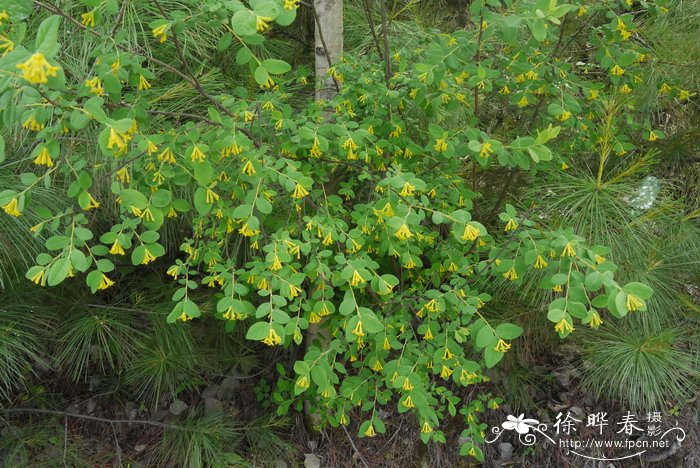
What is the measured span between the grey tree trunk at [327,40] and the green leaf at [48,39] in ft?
2.72

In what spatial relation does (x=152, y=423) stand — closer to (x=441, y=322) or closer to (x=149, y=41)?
(x=441, y=322)

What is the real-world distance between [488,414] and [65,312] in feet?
4.33

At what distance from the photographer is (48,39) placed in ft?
1.87

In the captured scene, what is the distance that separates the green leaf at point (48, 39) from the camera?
1.86ft

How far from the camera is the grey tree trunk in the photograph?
1390 mm

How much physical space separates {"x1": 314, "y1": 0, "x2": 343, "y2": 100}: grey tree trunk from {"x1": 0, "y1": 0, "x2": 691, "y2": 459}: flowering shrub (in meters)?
0.07

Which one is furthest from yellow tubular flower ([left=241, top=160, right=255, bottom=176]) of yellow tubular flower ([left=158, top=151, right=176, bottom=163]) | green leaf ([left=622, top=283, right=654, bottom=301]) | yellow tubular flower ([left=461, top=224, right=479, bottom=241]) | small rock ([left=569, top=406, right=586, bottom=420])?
small rock ([left=569, top=406, right=586, bottom=420])

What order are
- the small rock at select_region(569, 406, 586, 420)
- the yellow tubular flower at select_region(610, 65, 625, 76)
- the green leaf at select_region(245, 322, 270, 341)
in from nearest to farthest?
1. the green leaf at select_region(245, 322, 270, 341)
2. the yellow tubular flower at select_region(610, 65, 625, 76)
3. the small rock at select_region(569, 406, 586, 420)

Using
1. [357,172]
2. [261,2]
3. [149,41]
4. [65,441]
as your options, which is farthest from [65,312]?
[261,2]

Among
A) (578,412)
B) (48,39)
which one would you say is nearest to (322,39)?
(48,39)

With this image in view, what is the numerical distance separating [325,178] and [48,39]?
786mm

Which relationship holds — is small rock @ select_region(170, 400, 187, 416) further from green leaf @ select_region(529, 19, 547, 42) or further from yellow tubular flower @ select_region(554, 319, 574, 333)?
green leaf @ select_region(529, 19, 547, 42)

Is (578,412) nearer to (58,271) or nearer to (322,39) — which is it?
(322,39)

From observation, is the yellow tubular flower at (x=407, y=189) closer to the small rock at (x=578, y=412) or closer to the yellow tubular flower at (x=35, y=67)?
the yellow tubular flower at (x=35, y=67)
